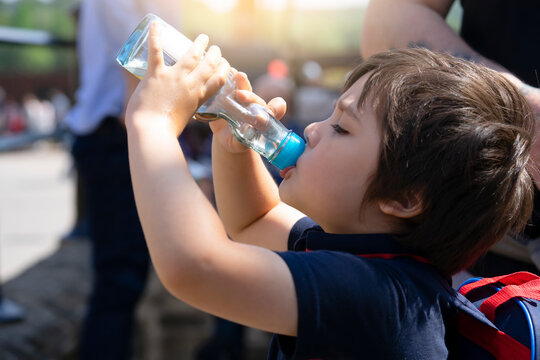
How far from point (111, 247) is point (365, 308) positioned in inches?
64.6

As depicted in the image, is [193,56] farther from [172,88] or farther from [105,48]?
[105,48]

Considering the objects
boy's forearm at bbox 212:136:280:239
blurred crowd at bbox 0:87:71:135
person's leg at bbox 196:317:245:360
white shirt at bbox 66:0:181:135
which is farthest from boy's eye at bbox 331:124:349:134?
blurred crowd at bbox 0:87:71:135

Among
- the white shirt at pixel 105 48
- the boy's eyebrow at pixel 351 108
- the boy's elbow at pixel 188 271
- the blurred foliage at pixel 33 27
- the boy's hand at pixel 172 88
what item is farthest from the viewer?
the blurred foliage at pixel 33 27

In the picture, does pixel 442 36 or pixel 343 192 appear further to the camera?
pixel 442 36

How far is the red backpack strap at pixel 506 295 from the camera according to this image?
1088mm

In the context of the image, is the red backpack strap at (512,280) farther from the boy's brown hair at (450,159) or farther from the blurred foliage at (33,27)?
the blurred foliage at (33,27)

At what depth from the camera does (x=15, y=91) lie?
35.3 m

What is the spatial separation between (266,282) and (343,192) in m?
0.26

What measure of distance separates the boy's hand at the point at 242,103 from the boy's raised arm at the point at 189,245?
253 mm

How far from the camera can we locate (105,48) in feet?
7.97

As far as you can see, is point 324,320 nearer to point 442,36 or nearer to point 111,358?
point 442,36

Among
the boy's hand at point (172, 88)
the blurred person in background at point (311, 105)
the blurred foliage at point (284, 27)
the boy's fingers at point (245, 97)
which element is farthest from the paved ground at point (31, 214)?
the boy's hand at point (172, 88)

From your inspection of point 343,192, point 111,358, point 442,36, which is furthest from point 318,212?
point 111,358

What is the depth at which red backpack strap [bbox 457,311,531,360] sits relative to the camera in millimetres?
997
